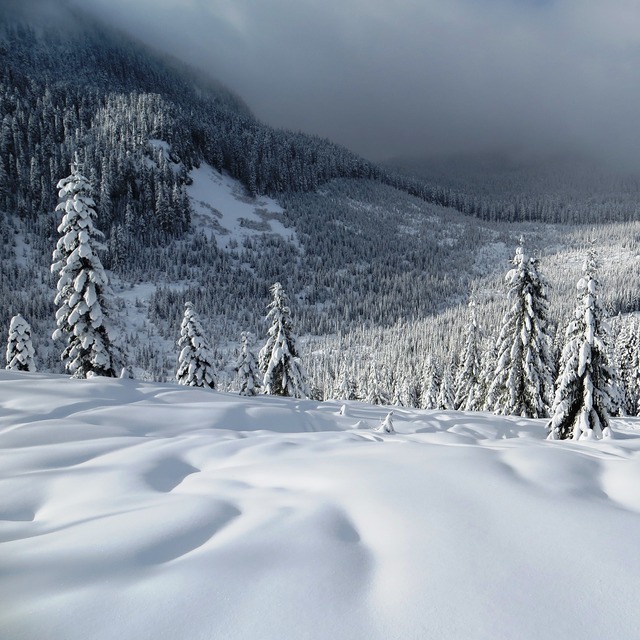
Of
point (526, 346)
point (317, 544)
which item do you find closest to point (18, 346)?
point (317, 544)

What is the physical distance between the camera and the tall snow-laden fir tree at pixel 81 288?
60.2 feet

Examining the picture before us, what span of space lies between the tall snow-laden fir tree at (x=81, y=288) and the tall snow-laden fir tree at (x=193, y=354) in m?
7.67

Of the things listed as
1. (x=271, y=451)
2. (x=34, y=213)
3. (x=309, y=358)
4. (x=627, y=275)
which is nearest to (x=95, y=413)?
(x=271, y=451)

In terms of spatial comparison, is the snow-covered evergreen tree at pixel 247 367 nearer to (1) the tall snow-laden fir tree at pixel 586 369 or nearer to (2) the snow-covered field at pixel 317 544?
(1) the tall snow-laden fir tree at pixel 586 369

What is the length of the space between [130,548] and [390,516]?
1.95 meters

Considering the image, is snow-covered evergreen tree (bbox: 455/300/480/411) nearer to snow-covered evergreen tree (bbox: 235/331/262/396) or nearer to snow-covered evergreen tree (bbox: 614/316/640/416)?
snow-covered evergreen tree (bbox: 235/331/262/396)

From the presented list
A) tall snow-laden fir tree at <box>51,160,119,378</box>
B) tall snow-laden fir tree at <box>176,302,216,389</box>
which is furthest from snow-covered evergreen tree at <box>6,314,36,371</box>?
tall snow-laden fir tree at <box>51,160,119,378</box>

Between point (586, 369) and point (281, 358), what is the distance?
18.7 meters

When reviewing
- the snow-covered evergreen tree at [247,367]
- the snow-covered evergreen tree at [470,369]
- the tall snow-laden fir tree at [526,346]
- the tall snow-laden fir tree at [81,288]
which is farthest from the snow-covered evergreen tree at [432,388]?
the tall snow-laden fir tree at [81,288]

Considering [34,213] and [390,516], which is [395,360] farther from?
[34,213]

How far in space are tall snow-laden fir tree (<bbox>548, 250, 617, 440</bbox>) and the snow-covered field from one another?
38.6 ft

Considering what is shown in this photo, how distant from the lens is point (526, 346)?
73.9ft

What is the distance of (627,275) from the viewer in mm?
179875

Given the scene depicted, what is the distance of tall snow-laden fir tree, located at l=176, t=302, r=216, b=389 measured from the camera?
2764 cm
